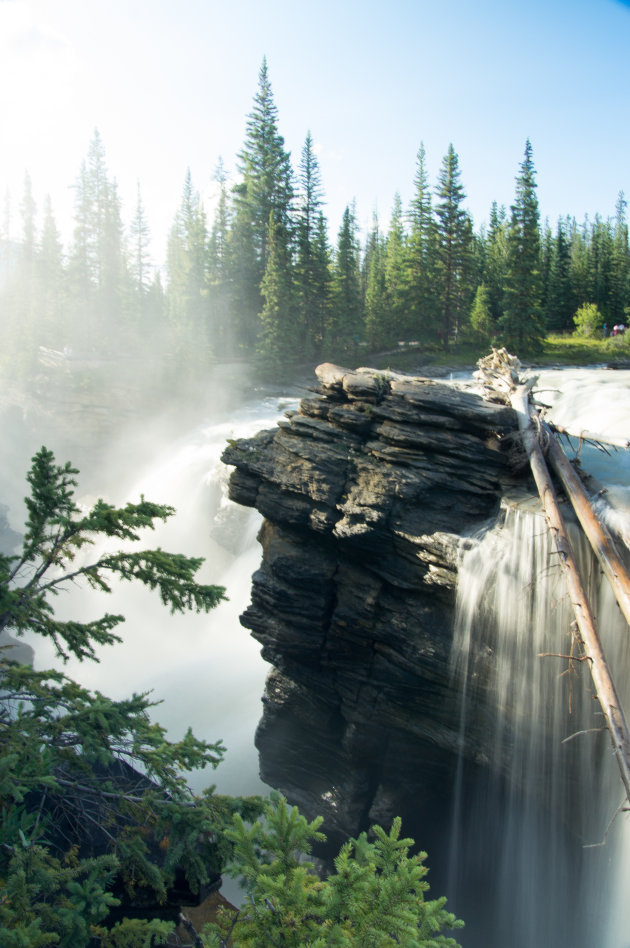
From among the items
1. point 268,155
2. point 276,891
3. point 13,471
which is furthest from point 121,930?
point 268,155

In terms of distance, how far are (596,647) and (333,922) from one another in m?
4.58

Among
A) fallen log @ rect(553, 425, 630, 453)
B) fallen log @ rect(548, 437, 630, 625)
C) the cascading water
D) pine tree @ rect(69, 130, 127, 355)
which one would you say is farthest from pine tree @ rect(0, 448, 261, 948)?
pine tree @ rect(69, 130, 127, 355)

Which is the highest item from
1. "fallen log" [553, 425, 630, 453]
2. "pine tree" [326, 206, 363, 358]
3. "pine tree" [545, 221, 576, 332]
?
"pine tree" [545, 221, 576, 332]

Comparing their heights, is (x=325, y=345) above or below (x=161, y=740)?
above

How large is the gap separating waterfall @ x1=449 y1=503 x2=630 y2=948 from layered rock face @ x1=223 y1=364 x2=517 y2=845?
583 mm

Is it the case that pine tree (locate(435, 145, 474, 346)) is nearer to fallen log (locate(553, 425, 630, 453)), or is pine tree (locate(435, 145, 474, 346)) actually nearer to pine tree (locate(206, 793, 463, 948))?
fallen log (locate(553, 425, 630, 453))

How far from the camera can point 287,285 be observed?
136 ft

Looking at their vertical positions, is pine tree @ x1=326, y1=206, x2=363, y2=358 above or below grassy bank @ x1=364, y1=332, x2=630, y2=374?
above

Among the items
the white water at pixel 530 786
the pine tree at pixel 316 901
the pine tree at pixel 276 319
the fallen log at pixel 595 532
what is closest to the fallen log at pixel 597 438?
the fallen log at pixel 595 532

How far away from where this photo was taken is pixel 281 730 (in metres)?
13.1

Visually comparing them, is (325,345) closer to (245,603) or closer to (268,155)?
(268,155)

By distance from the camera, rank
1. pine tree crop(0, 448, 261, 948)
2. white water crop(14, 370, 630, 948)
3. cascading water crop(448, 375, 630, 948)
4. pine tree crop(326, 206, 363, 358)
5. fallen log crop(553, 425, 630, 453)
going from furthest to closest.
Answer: pine tree crop(326, 206, 363, 358)
fallen log crop(553, 425, 630, 453)
white water crop(14, 370, 630, 948)
cascading water crop(448, 375, 630, 948)
pine tree crop(0, 448, 261, 948)

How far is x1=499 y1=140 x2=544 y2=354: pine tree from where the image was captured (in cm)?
3909

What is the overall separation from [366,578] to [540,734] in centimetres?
382
